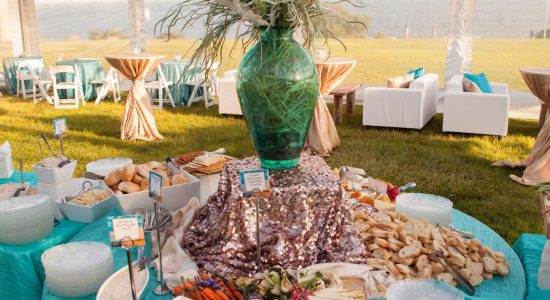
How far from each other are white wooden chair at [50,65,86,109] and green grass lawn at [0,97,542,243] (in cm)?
23

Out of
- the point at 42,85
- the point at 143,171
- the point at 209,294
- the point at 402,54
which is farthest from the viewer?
the point at 402,54

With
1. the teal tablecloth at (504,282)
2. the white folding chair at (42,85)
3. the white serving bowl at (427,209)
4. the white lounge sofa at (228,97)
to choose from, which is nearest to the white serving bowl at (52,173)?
the white serving bowl at (427,209)

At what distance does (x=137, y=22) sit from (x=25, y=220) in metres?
7.47

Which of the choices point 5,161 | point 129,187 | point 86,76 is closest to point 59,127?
point 5,161

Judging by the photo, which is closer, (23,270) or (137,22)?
(23,270)

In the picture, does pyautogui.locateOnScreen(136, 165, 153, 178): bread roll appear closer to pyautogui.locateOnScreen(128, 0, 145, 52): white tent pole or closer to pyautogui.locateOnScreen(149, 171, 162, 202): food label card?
pyautogui.locateOnScreen(149, 171, 162, 202): food label card

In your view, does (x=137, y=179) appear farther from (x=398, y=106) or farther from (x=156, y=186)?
(x=398, y=106)

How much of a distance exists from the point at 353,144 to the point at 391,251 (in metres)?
3.50

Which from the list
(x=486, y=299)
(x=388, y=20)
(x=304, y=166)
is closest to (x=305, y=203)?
(x=304, y=166)

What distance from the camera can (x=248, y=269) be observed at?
1674 mm

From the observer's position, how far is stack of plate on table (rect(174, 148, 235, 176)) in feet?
7.15

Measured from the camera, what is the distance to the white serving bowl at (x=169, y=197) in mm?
1969

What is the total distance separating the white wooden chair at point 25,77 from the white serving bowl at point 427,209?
293 inches

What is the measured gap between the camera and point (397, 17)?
42656mm
